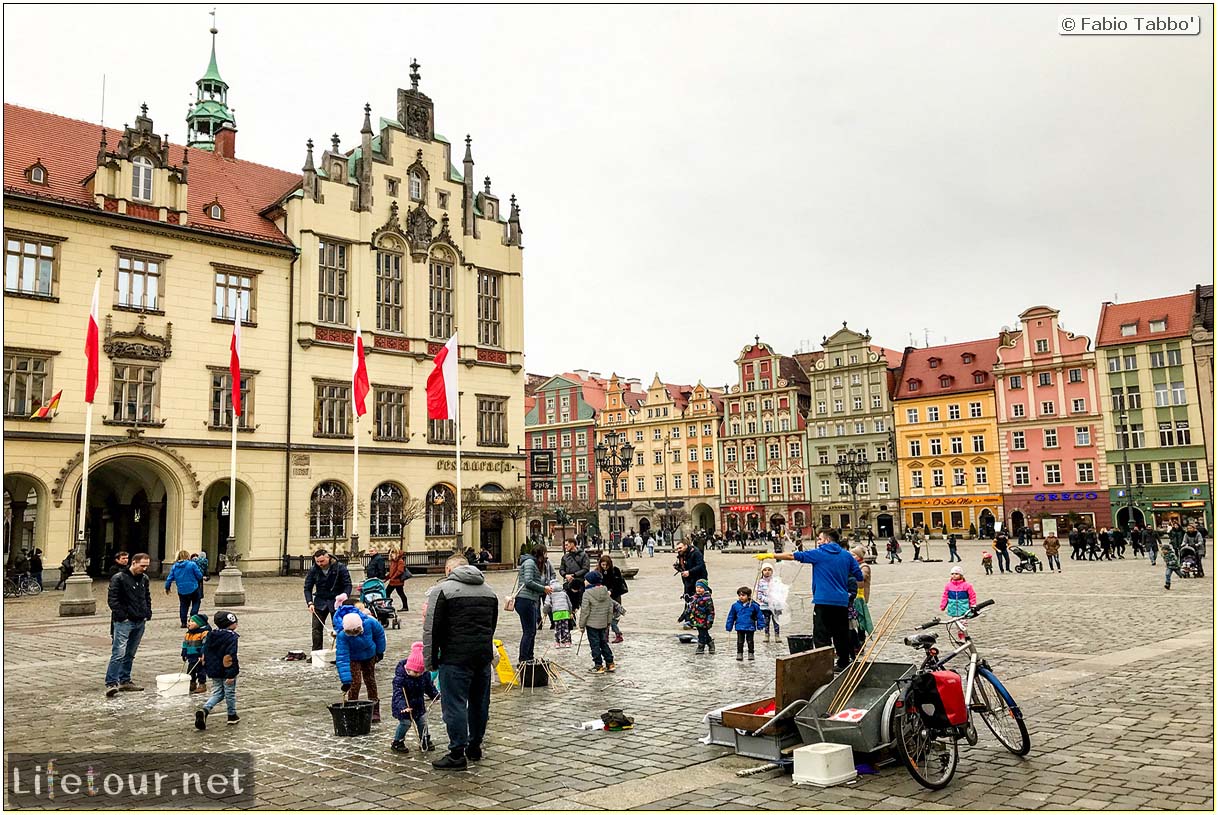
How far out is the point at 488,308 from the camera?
46.0 metres

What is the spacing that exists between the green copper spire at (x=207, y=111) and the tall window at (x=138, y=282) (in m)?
21.4

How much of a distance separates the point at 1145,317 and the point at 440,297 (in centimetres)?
4965

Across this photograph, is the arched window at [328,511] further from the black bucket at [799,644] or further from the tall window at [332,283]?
the black bucket at [799,644]

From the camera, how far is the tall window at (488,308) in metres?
45.6

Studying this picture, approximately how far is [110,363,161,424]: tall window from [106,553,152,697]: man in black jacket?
967 inches

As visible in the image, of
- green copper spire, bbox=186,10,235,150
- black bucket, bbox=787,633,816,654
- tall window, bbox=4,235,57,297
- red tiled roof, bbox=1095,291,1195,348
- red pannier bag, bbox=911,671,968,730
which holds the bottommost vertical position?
black bucket, bbox=787,633,816,654

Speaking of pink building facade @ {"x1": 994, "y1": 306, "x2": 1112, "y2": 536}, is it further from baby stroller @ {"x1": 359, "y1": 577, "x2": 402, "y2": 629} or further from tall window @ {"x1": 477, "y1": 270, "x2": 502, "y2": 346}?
baby stroller @ {"x1": 359, "y1": 577, "x2": 402, "y2": 629}

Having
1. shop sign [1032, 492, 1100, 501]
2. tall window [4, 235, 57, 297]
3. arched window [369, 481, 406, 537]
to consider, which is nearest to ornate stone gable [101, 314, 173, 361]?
tall window [4, 235, 57, 297]

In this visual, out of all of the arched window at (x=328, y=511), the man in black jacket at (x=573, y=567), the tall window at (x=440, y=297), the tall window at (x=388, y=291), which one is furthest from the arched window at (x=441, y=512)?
the man in black jacket at (x=573, y=567)

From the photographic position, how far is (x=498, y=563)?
44906 mm

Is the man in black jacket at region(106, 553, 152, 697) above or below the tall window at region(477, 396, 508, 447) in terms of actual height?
below

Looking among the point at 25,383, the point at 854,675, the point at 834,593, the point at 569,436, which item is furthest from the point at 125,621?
the point at 569,436

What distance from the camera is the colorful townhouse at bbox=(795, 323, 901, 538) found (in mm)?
76938

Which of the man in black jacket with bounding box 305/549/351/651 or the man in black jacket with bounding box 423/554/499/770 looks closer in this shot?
the man in black jacket with bounding box 423/554/499/770
